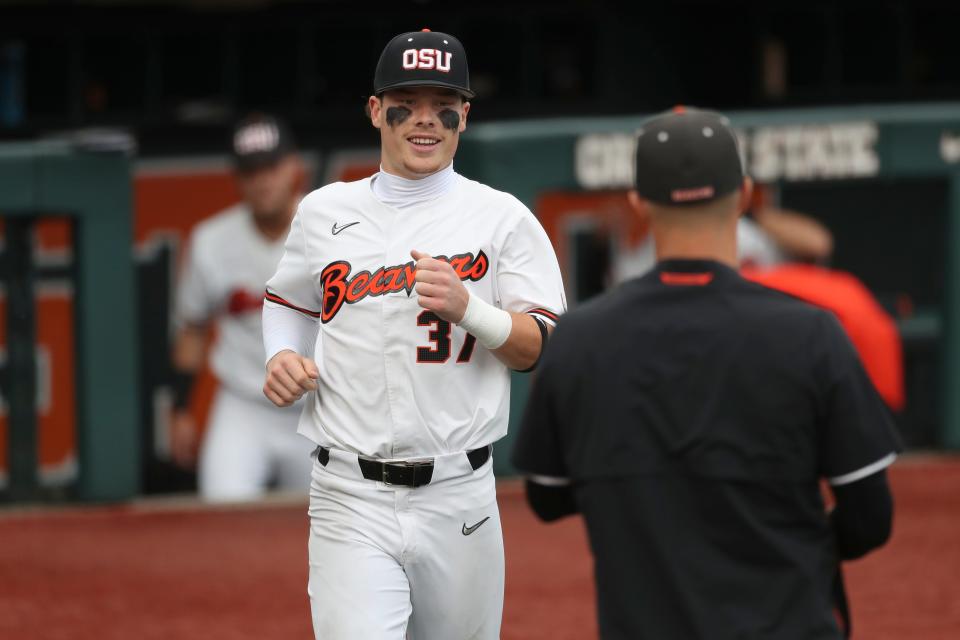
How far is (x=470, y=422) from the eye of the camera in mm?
3834

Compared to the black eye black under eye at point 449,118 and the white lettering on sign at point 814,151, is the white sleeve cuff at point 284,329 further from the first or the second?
the white lettering on sign at point 814,151

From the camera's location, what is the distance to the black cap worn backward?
3.82 meters

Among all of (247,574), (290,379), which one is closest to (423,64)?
(290,379)

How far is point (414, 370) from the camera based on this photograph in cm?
379

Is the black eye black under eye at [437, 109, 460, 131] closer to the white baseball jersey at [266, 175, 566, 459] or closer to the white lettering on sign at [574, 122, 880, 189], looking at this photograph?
the white baseball jersey at [266, 175, 566, 459]

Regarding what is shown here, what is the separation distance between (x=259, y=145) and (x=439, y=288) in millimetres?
3765

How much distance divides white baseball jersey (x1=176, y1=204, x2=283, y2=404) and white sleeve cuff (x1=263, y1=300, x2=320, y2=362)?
10.6ft

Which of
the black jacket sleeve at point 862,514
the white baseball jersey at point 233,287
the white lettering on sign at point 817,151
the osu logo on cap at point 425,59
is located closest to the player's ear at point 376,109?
the osu logo on cap at point 425,59

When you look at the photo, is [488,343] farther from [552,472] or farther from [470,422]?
[552,472]

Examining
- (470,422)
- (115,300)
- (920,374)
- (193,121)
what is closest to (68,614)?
(115,300)

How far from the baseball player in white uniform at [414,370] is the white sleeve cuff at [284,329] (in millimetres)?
90

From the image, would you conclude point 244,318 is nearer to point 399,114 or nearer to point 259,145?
point 259,145

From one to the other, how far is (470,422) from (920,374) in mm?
6780

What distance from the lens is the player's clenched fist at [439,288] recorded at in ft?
11.7
